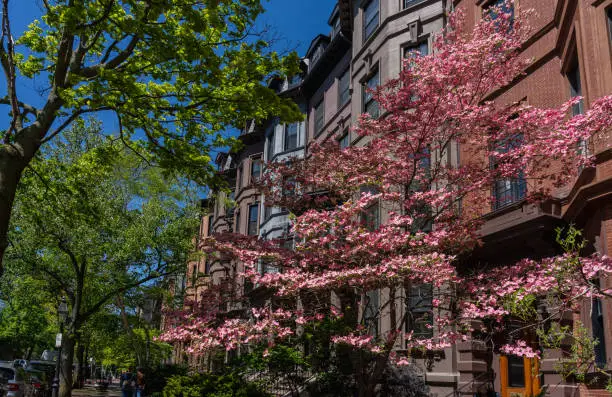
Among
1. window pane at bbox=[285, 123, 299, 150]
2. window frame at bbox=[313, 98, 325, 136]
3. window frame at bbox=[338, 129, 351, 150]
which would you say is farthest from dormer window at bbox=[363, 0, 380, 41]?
window pane at bbox=[285, 123, 299, 150]

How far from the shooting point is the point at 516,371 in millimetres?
13750

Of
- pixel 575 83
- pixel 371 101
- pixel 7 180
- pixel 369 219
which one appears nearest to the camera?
pixel 7 180

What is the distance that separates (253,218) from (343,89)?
13.0 m

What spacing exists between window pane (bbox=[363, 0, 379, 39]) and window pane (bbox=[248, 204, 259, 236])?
15.8 m

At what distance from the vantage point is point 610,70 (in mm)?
10477

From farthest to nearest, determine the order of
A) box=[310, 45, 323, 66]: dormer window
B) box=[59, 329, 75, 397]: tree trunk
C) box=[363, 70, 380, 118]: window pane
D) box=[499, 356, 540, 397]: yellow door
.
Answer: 1. box=[310, 45, 323, 66]: dormer window
2. box=[59, 329, 75, 397]: tree trunk
3. box=[363, 70, 380, 118]: window pane
4. box=[499, 356, 540, 397]: yellow door

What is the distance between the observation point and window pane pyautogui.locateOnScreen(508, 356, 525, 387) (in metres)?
13.5

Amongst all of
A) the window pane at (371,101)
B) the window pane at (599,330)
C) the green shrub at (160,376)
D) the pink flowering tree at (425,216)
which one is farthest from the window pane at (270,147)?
the window pane at (599,330)

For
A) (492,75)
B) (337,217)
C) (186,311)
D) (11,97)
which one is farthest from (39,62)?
(492,75)

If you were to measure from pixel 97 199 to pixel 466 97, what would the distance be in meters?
16.8

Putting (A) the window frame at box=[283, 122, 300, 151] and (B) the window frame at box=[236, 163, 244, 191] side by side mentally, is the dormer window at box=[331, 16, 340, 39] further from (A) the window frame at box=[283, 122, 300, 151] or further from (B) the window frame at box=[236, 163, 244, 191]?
(B) the window frame at box=[236, 163, 244, 191]

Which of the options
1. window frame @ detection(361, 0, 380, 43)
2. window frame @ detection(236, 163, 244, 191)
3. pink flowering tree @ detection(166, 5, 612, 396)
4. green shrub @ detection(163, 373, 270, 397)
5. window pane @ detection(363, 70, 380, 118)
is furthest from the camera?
window frame @ detection(236, 163, 244, 191)

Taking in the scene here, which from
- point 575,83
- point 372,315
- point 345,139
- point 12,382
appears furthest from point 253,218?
point 575,83

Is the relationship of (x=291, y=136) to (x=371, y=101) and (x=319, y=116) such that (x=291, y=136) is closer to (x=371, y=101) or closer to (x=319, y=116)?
(x=319, y=116)
